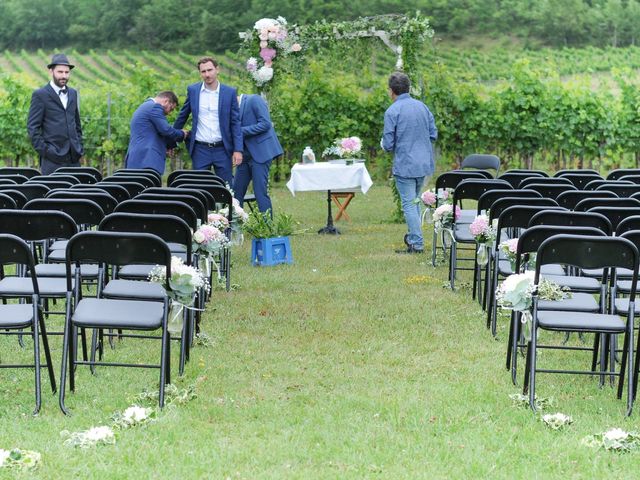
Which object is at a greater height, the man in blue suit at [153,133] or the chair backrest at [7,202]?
the man in blue suit at [153,133]

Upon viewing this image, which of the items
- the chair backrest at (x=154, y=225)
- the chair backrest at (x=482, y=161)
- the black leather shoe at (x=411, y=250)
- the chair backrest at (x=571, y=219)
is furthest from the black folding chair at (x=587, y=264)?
the chair backrest at (x=482, y=161)

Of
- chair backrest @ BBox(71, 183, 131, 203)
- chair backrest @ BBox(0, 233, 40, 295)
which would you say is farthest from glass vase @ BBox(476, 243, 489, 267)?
chair backrest @ BBox(0, 233, 40, 295)

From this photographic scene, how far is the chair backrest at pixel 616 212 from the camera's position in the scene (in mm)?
5598

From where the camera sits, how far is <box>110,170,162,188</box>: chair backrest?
7566 mm

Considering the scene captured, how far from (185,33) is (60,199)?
5295 centimetres

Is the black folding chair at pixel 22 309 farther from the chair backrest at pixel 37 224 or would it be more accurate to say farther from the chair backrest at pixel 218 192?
the chair backrest at pixel 218 192

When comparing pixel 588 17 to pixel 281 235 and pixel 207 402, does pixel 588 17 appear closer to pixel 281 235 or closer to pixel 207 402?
pixel 281 235

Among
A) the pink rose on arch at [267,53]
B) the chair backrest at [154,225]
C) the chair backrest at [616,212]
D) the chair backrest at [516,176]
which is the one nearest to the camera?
the chair backrest at [154,225]

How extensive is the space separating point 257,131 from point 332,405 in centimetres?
553

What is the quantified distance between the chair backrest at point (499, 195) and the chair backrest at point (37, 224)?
2726 mm

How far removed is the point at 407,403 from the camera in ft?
15.0

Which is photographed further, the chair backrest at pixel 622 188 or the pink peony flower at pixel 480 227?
the chair backrest at pixel 622 188

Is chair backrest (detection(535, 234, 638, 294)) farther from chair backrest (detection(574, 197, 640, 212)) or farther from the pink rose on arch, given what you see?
the pink rose on arch

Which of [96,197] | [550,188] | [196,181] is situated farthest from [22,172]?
[550,188]
